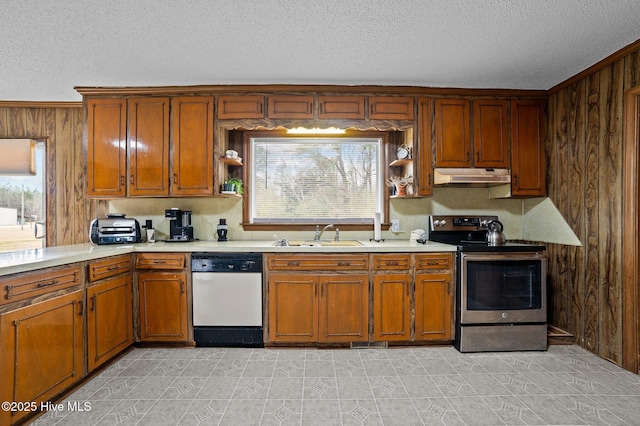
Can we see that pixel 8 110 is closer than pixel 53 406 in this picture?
No

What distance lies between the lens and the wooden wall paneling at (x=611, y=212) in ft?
8.50

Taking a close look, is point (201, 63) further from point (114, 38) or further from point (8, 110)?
point (8, 110)

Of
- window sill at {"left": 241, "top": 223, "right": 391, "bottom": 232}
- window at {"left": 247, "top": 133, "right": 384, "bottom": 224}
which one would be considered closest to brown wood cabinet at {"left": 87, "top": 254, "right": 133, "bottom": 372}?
window sill at {"left": 241, "top": 223, "right": 391, "bottom": 232}

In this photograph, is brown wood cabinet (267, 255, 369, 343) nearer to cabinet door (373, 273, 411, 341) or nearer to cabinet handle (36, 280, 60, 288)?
cabinet door (373, 273, 411, 341)

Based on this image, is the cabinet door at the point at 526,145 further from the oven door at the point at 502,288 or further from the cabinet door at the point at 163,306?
the cabinet door at the point at 163,306

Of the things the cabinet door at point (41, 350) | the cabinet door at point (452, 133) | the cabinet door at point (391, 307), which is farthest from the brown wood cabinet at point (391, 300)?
the cabinet door at point (41, 350)

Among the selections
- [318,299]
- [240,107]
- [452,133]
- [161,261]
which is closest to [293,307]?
[318,299]

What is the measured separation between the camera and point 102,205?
3.60 metres

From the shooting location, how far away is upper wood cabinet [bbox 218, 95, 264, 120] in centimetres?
316

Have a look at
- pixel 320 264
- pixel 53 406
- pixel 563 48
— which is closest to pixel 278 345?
pixel 320 264

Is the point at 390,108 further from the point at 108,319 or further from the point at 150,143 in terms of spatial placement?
the point at 108,319

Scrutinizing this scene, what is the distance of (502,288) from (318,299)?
1705mm

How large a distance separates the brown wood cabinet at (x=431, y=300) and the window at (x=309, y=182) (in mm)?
913

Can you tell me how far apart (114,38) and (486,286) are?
3.69 metres
